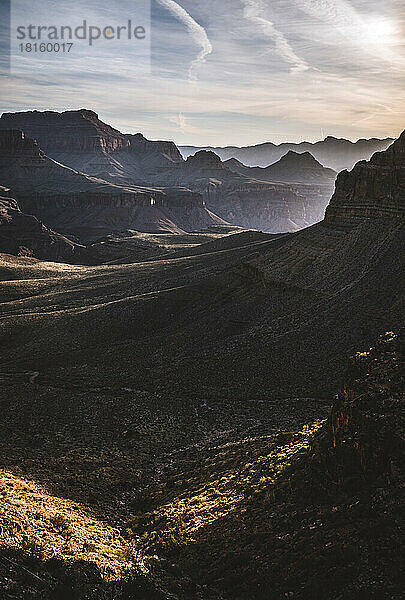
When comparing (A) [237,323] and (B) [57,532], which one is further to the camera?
(A) [237,323]

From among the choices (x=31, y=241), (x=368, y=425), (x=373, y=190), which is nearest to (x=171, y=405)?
(x=368, y=425)

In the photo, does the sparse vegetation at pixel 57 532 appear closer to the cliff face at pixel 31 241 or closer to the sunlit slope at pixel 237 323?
the sunlit slope at pixel 237 323

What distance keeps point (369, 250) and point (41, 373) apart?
33.6m

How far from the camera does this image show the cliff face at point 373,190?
55.2 m

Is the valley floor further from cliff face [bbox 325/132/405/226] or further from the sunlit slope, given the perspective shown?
cliff face [bbox 325/132/405/226]

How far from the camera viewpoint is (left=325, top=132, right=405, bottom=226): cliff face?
55.2 m

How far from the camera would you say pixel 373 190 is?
5762cm

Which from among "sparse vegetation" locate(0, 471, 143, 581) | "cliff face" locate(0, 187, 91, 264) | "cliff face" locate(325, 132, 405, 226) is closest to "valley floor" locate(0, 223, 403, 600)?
"sparse vegetation" locate(0, 471, 143, 581)

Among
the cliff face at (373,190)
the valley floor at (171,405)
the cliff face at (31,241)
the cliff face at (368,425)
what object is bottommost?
the valley floor at (171,405)

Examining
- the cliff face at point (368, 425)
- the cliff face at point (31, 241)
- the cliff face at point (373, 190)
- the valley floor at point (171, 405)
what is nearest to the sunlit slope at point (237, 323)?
the valley floor at point (171, 405)

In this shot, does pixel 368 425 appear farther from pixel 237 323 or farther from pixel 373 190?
pixel 373 190

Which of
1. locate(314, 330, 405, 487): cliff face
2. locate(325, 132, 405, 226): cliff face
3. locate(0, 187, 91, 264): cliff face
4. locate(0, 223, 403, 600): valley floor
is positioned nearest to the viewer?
locate(0, 223, 403, 600): valley floor

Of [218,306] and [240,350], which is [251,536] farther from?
[218,306]

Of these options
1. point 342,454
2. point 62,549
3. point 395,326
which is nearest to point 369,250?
point 395,326
